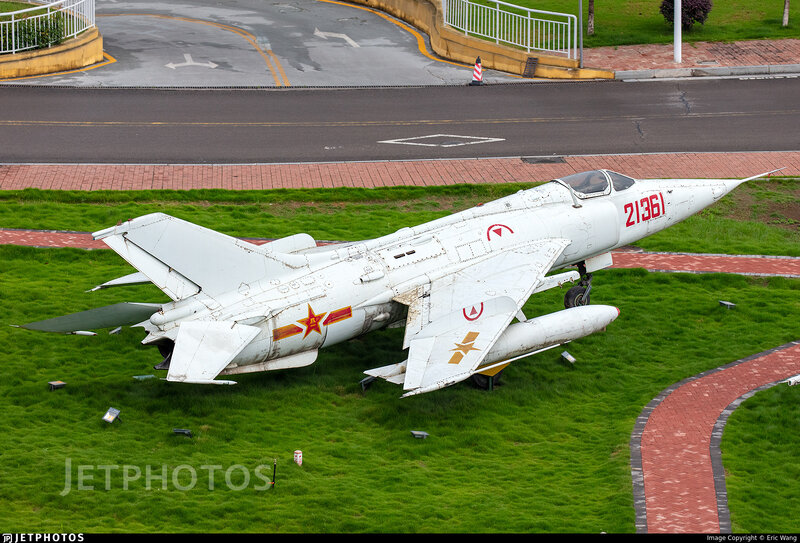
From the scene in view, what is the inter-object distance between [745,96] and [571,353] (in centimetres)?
2126

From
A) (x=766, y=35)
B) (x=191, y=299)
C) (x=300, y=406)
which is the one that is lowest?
(x=300, y=406)

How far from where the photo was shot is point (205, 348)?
17.4 meters

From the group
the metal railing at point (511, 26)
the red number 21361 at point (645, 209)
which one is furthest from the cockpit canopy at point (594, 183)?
the metal railing at point (511, 26)

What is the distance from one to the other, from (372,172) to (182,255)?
533 inches

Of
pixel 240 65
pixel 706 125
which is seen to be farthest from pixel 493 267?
pixel 240 65

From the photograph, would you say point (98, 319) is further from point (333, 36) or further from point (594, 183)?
point (333, 36)

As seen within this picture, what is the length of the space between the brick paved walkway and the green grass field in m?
3.92

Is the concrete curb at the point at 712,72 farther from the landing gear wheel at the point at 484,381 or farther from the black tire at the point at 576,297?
the landing gear wheel at the point at 484,381

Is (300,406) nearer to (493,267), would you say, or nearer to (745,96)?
(493,267)

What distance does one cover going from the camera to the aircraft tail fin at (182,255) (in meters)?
18.2

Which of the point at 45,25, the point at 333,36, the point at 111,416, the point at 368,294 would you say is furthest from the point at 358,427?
the point at 333,36

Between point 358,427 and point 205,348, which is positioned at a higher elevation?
point 205,348

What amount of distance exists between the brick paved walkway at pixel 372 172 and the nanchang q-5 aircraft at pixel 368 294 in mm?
8923

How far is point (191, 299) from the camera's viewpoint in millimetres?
18422
